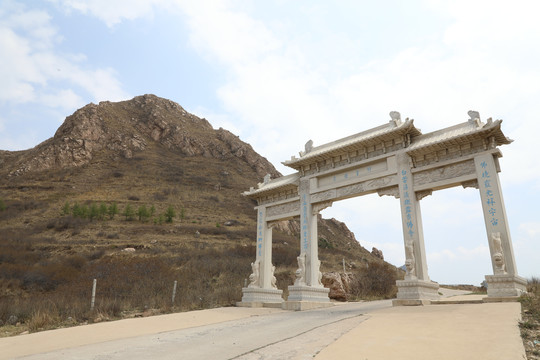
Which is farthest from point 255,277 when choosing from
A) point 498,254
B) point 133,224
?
point 133,224

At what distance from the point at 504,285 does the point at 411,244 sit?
9.15ft

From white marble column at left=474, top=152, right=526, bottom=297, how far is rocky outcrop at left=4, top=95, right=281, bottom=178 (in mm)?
59114

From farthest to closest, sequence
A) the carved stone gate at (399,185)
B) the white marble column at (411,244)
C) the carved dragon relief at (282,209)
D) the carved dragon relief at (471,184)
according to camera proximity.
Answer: the carved dragon relief at (282,209) < the carved dragon relief at (471,184) < the white marble column at (411,244) < the carved stone gate at (399,185)

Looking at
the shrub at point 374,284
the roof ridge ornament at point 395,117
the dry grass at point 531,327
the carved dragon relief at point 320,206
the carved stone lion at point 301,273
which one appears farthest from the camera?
the shrub at point 374,284

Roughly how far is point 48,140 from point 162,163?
73.7 feet

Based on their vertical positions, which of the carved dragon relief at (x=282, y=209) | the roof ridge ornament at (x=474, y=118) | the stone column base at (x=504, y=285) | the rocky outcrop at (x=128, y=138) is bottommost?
the stone column base at (x=504, y=285)

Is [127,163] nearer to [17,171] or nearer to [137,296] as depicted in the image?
[17,171]

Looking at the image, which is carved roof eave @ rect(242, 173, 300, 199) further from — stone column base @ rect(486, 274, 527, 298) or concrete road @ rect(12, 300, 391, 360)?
concrete road @ rect(12, 300, 391, 360)

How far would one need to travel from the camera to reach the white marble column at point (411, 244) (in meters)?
11.1

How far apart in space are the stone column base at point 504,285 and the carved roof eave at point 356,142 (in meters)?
5.45

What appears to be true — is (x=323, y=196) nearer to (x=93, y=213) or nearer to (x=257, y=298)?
(x=257, y=298)

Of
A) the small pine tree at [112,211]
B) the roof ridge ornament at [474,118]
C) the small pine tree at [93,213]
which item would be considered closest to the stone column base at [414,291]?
the roof ridge ornament at [474,118]

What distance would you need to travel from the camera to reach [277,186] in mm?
16781

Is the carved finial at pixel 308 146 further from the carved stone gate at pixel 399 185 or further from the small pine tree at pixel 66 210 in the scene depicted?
the small pine tree at pixel 66 210
